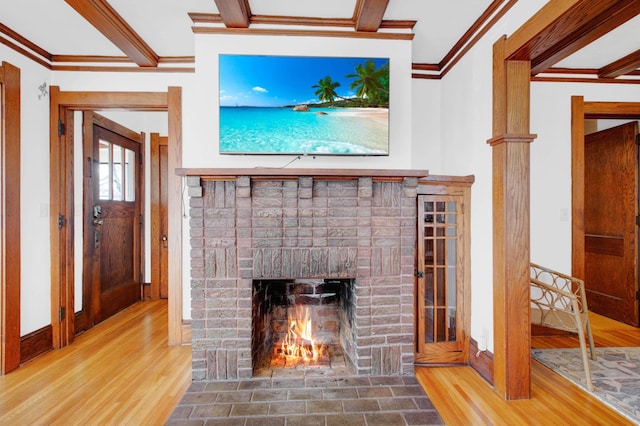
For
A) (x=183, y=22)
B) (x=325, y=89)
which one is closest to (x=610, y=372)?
(x=325, y=89)

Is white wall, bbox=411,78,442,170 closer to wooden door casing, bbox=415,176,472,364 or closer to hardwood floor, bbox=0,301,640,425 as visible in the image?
wooden door casing, bbox=415,176,472,364

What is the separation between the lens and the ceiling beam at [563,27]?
1524mm

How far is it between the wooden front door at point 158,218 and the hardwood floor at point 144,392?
123 cm

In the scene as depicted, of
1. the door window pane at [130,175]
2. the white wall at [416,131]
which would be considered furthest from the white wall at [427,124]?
the door window pane at [130,175]

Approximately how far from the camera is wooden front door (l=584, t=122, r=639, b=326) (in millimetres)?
3344

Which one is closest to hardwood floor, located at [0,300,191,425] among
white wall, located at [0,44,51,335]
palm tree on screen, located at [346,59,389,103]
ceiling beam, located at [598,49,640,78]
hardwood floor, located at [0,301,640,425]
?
hardwood floor, located at [0,301,640,425]

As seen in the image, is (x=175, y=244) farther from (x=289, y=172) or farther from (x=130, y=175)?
(x=130, y=175)

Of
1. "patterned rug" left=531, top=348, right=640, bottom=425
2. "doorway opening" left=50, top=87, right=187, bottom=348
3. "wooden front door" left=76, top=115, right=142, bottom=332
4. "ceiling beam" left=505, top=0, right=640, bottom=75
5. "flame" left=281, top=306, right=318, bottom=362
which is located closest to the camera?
"ceiling beam" left=505, top=0, right=640, bottom=75

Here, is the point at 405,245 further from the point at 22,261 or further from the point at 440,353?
the point at 22,261

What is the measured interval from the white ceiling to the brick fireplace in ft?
3.63

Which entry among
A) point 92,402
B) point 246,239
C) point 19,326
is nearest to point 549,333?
point 246,239

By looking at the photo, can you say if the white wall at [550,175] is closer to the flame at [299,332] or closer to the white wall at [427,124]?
the white wall at [427,124]

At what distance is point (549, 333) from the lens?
2.96m

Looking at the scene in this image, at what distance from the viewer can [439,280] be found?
2.41 metres
